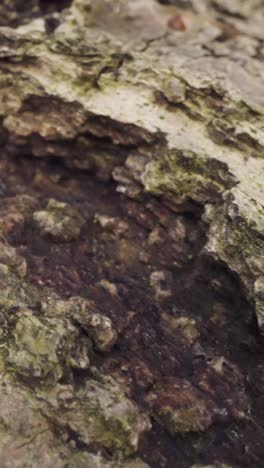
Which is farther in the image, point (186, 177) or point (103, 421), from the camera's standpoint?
point (186, 177)

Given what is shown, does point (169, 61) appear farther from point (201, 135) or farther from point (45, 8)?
point (45, 8)

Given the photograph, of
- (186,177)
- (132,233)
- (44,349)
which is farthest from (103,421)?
(186,177)

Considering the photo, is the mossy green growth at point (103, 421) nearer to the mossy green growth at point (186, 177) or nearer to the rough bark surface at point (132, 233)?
the rough bark surface at point (132, 233)

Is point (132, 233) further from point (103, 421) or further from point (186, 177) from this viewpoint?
point (103, 421)

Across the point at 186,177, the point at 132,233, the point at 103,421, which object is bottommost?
the point at 103,421

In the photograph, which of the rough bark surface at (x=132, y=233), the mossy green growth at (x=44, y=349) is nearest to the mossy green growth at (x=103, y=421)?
the rough bark surface at (x=132, y=233)

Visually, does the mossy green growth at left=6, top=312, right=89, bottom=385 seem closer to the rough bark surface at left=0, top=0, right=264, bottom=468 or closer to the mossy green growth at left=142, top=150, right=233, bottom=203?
the rough bark surface at left=0, top=0, right=264, bottom=468

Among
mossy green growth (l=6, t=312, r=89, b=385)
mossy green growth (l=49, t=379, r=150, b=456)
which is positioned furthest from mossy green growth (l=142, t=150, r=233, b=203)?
mossy green growth (l=49, t=379, r=150, b=456)

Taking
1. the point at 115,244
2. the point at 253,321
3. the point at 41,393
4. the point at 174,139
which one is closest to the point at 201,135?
the point at 174,139

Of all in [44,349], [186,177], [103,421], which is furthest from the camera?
[186,177]
